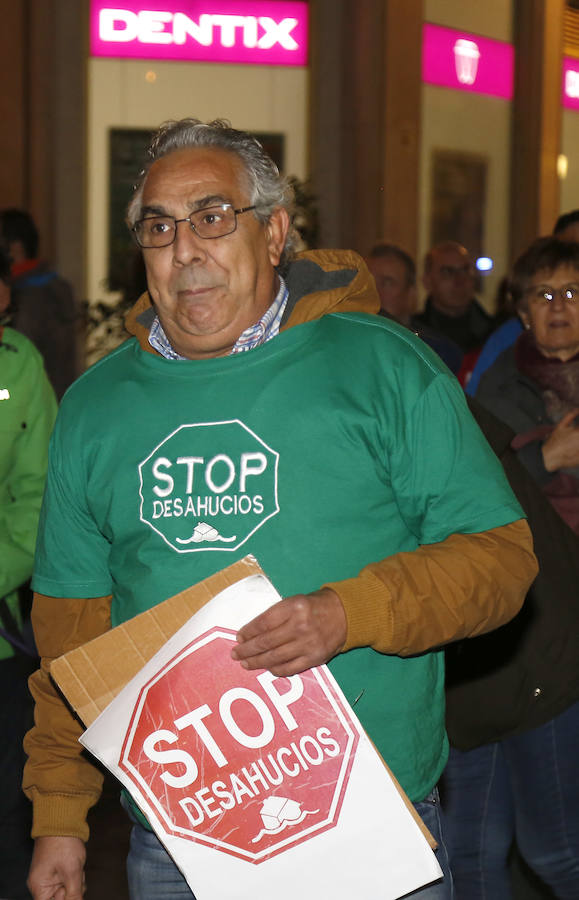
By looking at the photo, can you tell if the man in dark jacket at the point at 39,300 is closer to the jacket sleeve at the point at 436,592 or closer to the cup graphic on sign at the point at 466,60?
the jacket sleeve at the point at 436,592

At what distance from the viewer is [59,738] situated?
2.70 meters

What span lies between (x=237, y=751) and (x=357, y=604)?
0.34 m

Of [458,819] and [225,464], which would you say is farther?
[458,819]

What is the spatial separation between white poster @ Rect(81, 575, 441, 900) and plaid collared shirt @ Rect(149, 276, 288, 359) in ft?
1.70

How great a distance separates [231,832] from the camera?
231 centimetres

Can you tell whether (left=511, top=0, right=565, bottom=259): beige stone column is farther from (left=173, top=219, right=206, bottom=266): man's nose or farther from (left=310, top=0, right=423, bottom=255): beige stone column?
(left=173, top=219, right=206, bottom=266): man's nose

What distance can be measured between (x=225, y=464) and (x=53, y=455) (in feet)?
1.45

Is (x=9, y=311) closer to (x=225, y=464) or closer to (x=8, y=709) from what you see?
(x=8, y=709)

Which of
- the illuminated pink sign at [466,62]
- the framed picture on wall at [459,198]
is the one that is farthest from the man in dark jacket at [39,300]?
the illuminated pink sign at [466,62]

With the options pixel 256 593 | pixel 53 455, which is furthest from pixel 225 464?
pixel 53 455

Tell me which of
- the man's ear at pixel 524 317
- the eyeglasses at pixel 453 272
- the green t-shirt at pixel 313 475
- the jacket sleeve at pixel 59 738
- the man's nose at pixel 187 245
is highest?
the man's nose at pixel 187 245

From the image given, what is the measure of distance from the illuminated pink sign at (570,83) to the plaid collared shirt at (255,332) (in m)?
14.6

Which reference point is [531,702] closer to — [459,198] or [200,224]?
[200,224]

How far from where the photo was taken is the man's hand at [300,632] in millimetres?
2119
